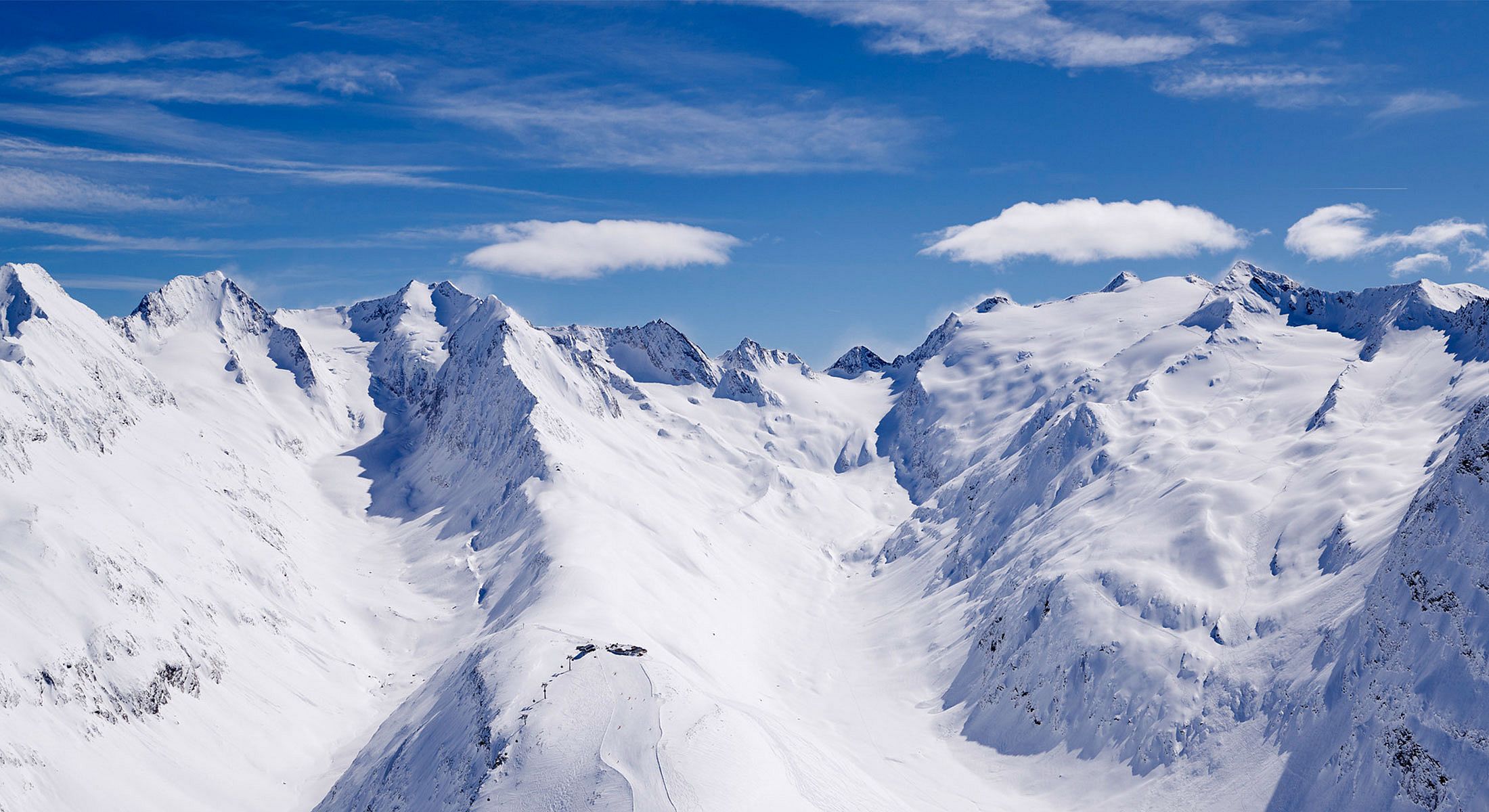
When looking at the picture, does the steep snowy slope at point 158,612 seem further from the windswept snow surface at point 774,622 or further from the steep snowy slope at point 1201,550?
the steep snowy slope at point 1201,550

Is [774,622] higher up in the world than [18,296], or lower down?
lower down

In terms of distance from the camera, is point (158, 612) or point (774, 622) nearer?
point (158, 612)

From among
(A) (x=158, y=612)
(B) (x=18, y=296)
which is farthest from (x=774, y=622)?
(B) (x=18, y=296)

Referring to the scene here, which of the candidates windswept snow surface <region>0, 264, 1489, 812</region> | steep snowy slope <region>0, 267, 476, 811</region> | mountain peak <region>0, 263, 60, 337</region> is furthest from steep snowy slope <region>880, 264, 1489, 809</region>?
mountain peak <region>0, 263, 60, 337</region>

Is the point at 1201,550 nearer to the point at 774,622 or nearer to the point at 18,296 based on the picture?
the point at 774,622

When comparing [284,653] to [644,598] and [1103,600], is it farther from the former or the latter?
[1103,600]

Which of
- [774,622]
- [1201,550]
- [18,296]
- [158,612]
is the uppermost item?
[18,296]

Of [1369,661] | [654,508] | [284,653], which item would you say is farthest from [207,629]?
[1369,661]

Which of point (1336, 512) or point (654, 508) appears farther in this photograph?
point (654, 508)

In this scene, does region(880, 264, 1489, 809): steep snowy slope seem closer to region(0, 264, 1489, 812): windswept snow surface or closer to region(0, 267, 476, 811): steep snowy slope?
region(0, 264, 1489, 812): windswept snow surface
